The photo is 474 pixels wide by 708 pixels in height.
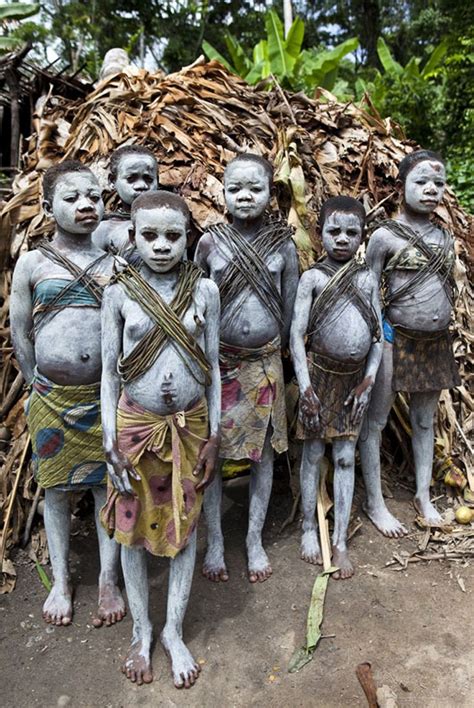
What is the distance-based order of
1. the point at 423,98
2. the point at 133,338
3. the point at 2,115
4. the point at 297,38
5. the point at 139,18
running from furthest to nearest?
the point at 139,18 < the point at 423,98 < the point at 297,38 < the point at 2,115 < the point at 133,338

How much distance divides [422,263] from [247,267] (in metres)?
1.17

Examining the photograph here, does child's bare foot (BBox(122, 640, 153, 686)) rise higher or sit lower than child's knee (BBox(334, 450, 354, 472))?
lower

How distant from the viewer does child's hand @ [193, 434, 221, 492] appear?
2.50m

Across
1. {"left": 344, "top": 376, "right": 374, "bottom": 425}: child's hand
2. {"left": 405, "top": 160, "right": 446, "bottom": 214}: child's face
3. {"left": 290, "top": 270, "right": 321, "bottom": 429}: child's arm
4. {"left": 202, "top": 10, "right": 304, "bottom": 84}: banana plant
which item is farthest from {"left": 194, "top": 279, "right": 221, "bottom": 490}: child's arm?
{"left": 202, "top": 10, "right": 304, "bottom": 84}: banana plant

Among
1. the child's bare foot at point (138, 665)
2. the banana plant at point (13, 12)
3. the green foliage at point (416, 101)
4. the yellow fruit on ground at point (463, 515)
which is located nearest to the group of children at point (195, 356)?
the child's bare foot at point (138, 665)

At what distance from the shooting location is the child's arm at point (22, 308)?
106 inches

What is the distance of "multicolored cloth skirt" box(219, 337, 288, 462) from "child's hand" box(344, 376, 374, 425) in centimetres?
45

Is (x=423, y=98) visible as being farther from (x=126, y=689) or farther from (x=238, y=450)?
(x=126, y=689)

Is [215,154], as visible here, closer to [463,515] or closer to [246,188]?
[246,188]

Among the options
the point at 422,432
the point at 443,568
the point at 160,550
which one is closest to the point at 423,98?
the point at 422,432

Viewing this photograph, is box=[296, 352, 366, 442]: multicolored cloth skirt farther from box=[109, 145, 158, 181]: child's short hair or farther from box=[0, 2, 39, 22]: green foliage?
box=[0, 2, 39, 22]: green foliage

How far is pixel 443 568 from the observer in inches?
132

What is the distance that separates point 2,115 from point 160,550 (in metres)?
9.14

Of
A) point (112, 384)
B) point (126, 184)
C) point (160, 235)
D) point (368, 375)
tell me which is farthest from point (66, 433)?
point (368, 375)
